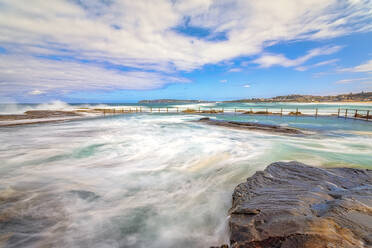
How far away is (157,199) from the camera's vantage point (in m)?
4.86

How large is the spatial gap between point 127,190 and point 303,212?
15.3 ft

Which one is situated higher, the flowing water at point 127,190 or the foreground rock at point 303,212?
the foreground rock at point 303,212

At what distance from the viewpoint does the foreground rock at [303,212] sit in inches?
83.0

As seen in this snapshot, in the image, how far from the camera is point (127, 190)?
5.38m

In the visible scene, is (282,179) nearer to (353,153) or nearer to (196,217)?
(196,217)

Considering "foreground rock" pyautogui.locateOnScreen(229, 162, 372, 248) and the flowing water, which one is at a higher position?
"foreground rock" pyautogui.locateOnScreen(229, 162, 372, 248)

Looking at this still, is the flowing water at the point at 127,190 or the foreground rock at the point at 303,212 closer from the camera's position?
the foreground rock at the point at 303,212

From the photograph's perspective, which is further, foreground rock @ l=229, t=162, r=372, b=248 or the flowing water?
the flowing water

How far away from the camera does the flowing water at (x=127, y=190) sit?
3424 millimetres

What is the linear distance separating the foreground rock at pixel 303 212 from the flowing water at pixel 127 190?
860 mm

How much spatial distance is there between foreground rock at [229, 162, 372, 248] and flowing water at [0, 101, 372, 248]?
2.82ft

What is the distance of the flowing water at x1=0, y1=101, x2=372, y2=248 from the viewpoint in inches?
135

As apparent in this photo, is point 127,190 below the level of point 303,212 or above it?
below

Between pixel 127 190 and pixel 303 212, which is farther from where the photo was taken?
pixel 127 190
